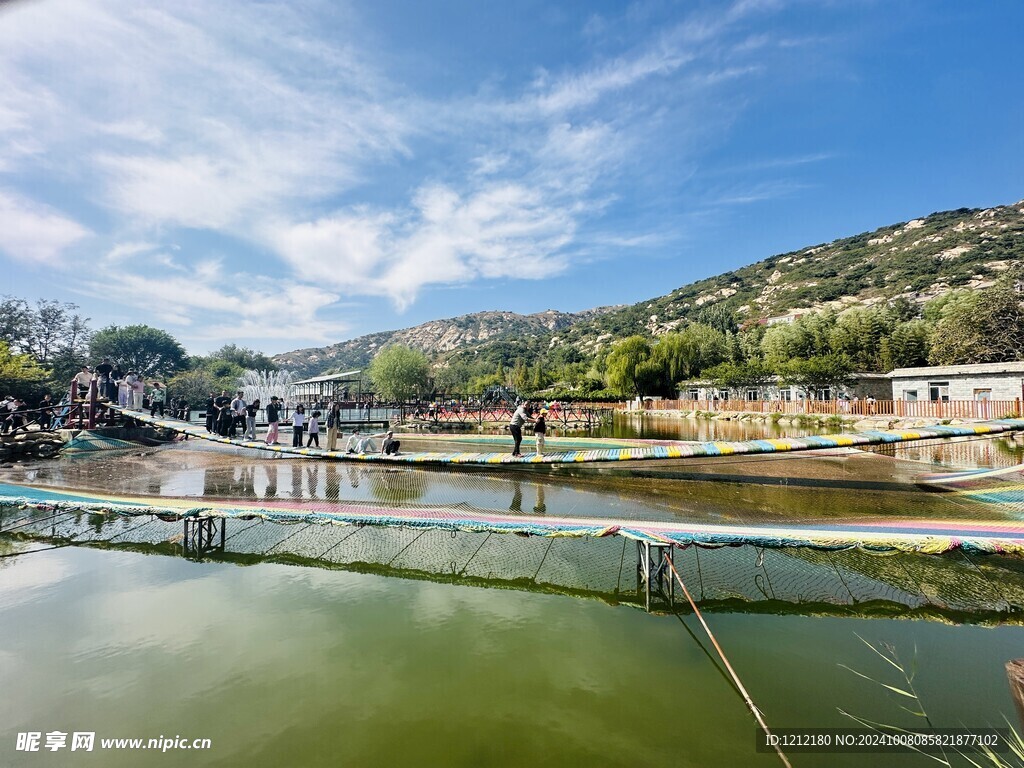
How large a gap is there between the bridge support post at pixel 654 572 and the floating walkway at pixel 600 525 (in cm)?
17

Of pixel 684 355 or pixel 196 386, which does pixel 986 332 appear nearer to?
pixel 684 355

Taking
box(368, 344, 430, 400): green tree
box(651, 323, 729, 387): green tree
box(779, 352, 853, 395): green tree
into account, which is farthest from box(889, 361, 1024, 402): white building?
box(368, 344, 430, 400): green tree

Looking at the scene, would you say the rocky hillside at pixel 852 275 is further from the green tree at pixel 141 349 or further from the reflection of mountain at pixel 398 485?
the green tree at pixel 141 349

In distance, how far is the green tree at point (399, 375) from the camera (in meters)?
57.2

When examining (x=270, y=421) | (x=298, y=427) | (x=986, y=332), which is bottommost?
(x=298, y=427)

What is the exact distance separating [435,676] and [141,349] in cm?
9877

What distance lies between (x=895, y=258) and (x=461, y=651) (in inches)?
5150

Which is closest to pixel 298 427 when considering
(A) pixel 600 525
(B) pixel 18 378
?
(A) pixel 600 525

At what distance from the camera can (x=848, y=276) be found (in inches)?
3917

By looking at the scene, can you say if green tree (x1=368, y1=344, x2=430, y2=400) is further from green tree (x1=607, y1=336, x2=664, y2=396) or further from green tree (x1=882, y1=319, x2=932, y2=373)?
green tree (x1=882, y1=319, x2=932, y2=373)

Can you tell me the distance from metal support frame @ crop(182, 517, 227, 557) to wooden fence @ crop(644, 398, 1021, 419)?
105ft

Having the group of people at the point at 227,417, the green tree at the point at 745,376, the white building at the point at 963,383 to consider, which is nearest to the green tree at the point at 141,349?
the group of people at the point at 227,417

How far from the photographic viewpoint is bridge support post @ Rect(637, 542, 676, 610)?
18.6 feet

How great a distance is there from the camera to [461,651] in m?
4.99
